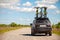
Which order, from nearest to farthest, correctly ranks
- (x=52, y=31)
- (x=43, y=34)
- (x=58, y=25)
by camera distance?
1. (x=58, y=25)
2. (x=52, y=31)
3. (x=43, y=34)

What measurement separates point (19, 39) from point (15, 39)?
0.18 metres

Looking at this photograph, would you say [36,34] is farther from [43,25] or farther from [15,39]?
[15,39]

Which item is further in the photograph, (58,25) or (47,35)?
(47,35)

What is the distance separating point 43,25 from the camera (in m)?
13.1

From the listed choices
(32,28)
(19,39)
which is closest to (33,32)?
(32,28)

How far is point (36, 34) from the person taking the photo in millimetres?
13492

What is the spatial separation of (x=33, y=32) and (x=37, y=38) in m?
0.99

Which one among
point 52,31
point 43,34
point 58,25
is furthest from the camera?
point 43,34

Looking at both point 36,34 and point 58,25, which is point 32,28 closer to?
point 36,34

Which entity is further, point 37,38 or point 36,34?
point 36,34

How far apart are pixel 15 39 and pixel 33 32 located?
1.56 m

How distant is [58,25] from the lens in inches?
455

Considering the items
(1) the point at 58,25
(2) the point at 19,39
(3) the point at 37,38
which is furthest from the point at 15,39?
(1) the point at 58,25

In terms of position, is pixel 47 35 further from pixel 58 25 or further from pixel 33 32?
pixel 58 25
